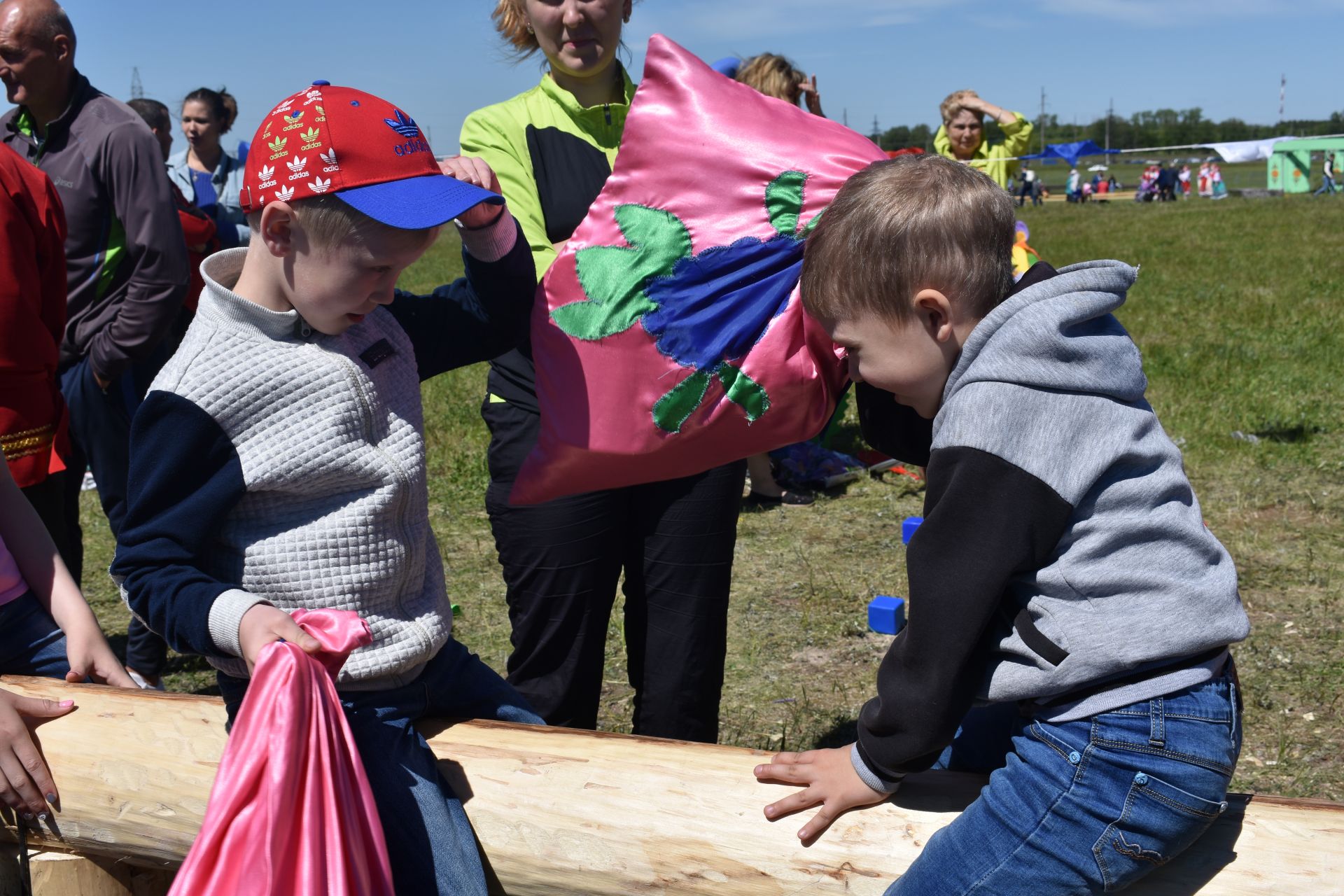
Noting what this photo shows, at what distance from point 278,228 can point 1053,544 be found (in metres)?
1.27

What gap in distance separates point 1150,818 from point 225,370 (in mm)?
1519

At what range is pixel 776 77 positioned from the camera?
17.3 feet

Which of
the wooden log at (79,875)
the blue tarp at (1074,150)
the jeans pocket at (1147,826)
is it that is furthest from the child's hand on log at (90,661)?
the blue tarp at (1074,150)

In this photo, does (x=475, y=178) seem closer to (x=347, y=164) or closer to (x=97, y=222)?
(x=347, y=164)

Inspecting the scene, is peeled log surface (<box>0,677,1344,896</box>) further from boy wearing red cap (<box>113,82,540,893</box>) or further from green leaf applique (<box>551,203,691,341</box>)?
green leaf applique (<box>551,203,691,341</box>)

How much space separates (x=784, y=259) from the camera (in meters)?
2.25

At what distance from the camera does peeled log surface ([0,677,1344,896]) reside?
177 centimetres

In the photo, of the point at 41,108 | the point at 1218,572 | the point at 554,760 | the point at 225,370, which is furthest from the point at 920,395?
the point at 41,108

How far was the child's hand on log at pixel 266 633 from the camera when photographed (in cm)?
170

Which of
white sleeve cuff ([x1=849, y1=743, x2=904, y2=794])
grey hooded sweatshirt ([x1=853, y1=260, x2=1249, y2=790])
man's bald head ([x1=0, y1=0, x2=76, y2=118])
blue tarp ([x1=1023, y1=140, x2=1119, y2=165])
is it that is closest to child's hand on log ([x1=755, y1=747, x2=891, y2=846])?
white sleeve cuff ([x1=849, y1=743, x2=904, y2=794])

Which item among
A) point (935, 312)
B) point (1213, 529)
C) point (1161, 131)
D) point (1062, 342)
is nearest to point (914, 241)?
point (935, 312)

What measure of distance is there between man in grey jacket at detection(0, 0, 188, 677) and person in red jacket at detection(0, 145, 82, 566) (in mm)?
575

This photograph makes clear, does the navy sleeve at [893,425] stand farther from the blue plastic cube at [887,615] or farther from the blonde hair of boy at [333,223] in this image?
the blue plastic cube at [887,615]

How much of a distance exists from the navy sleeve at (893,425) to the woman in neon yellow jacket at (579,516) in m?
0.66
